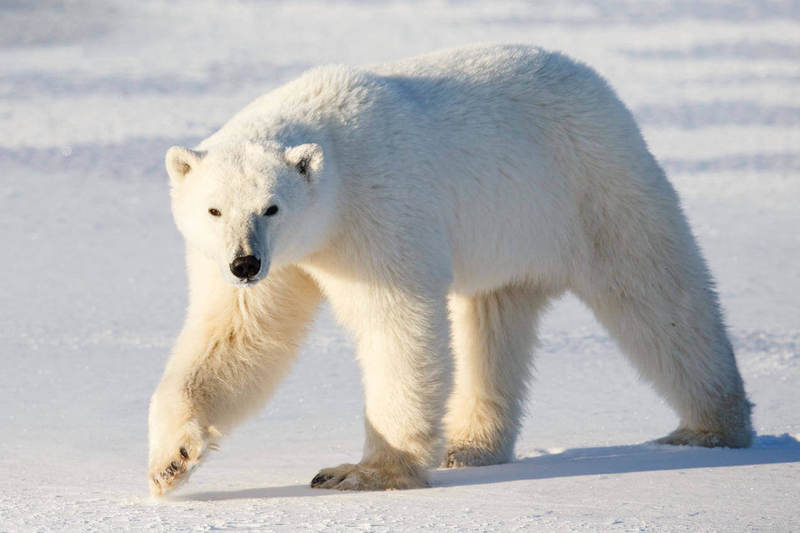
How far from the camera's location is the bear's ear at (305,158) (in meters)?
3.51

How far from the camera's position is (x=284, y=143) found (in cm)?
365

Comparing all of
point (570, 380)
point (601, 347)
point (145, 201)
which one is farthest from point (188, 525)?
point (145, 201)

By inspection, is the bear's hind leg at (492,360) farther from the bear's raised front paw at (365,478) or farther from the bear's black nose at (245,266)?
the bear's black nose at (245,266)

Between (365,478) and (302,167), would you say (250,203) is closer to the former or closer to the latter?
(302,167)

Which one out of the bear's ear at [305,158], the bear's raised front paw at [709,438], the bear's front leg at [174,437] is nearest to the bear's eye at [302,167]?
the bear's ear at [305,158]

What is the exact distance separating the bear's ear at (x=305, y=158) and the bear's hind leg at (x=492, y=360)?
1.31 m

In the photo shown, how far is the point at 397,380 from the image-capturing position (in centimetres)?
373

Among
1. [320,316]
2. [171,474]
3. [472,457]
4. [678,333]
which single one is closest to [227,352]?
[171,474]

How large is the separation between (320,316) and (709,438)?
2.29 metres

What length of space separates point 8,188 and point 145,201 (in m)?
0.94

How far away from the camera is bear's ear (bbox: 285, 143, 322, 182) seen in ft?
11.5

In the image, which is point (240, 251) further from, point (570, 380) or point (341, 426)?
point (570, 380)

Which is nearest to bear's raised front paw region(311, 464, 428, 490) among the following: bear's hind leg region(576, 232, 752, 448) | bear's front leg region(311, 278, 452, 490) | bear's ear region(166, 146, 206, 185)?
bear's front leg region(311, 278, 452, 490)

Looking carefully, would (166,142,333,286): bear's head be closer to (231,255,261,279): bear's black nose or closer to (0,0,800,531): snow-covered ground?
(231,255,261,279): bear's black nose
